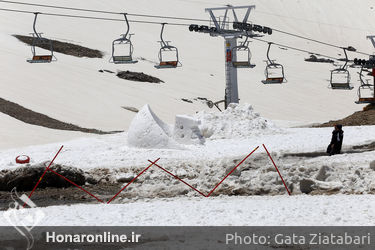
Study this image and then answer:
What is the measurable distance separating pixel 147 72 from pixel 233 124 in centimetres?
2689

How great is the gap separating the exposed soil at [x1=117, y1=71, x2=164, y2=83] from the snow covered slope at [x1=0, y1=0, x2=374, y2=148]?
1002 mm

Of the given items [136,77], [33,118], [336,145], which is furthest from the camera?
[136,77]

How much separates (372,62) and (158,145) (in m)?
10.9

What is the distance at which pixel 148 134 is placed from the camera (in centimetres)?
2122

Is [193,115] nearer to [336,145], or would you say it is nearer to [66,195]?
[336,145]

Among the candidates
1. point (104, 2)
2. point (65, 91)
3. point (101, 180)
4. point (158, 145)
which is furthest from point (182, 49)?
point (101, 180)

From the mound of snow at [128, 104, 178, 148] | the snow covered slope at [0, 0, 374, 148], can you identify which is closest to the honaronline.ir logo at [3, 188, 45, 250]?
the mound of snow at [128, 104, 178, 148]

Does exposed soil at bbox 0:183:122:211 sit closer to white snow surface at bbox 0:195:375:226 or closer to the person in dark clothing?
white snow surface at bbox 0:195:375:226

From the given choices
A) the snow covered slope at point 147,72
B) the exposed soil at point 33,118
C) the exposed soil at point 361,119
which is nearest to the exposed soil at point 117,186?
the exposed soil at point 361,119

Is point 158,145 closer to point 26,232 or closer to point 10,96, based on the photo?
point 26,232

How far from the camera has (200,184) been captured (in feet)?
49.6

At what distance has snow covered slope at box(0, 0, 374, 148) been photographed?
121 ft

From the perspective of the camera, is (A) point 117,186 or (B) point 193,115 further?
(B) point 193,115

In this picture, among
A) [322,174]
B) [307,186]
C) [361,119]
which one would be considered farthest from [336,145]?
[361,119]
